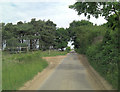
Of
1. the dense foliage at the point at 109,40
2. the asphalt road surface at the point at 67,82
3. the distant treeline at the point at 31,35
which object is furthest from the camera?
the distant treeline at the point at 31,35

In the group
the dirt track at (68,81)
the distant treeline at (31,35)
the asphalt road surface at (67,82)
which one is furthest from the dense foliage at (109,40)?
the distant treeline at (31,35)

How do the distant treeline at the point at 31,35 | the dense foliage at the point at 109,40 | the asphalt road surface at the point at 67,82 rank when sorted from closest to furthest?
1. the dense foliage at the point at 109,40
2. the asphalt road surface at the point at 67,82
3. the distant treeline at the point at 31,35

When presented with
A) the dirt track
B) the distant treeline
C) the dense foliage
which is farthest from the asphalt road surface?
the distant treeline

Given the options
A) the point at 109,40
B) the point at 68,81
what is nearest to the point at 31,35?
the point at 109,40

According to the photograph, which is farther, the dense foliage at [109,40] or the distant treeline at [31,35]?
the distant treeline at [31,35]

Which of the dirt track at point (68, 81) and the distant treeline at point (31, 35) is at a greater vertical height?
the distant treeline at point (31, 35)

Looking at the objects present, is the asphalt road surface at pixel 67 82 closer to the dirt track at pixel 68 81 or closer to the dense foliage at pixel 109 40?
the dirt track at pixel 68 81

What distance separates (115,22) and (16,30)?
143 feet

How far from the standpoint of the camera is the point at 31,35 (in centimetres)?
4972

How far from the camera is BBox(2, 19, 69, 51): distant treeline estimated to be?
44.2m

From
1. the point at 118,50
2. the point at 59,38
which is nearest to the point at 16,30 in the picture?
the point at 59,38

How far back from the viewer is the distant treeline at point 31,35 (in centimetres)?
4422

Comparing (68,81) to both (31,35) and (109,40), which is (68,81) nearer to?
(109,40)

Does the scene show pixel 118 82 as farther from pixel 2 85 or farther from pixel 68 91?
pixel 2 85
